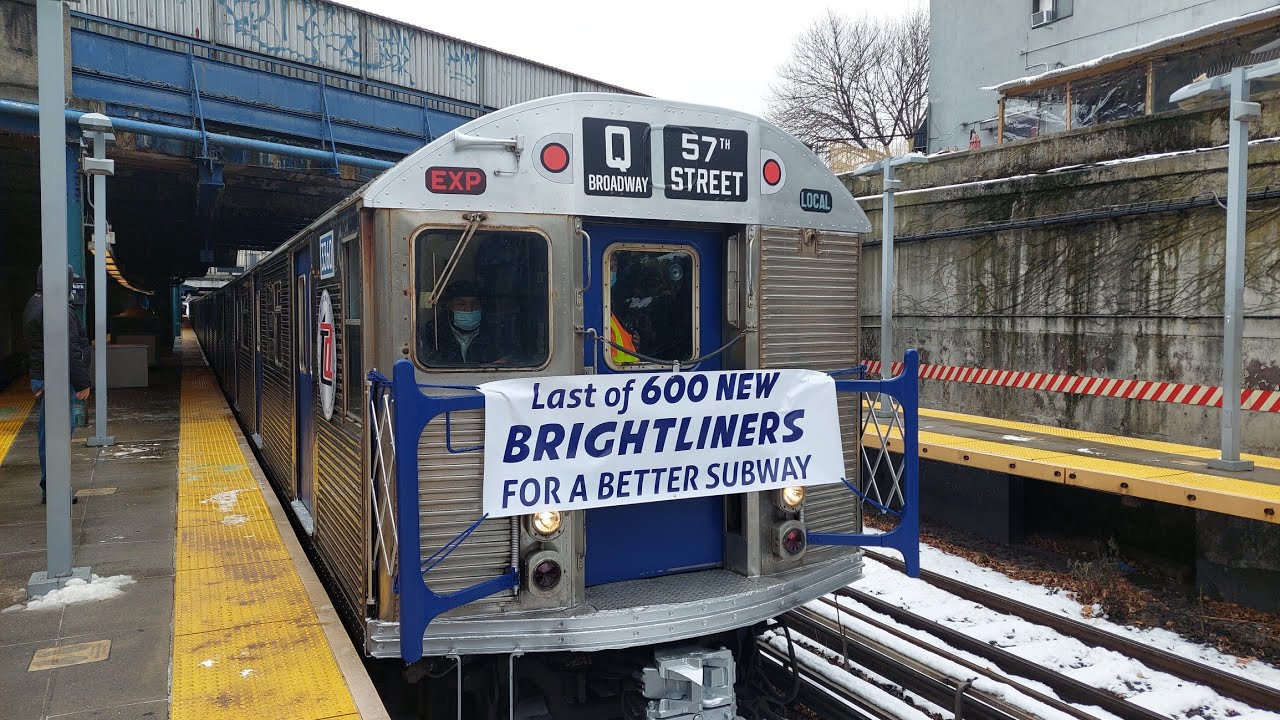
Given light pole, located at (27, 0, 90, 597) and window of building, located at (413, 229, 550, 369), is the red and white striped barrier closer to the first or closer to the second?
window of building, located at (413, 229, 550, 369)

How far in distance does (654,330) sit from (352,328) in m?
1.61

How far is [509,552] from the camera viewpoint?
419 cm

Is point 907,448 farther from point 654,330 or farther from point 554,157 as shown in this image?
point 554,157

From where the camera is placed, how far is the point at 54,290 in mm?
5473

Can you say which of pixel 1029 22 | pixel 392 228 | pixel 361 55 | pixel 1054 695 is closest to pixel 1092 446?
pixel 1054 695

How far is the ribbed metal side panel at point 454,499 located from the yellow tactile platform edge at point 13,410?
8.68m

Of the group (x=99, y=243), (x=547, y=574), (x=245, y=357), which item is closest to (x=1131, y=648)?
(x=547, y=574)

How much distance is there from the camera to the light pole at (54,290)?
538 centimetres

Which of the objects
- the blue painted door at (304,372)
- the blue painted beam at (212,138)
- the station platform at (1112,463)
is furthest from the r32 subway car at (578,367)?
the blue painted beam at (212,138)

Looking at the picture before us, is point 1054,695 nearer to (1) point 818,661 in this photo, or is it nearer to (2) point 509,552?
(1) point 818,661

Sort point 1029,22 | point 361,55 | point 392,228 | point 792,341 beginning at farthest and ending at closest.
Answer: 1. point 1029,22
2. point 361,55
3. point 792,341
4. point 392,228

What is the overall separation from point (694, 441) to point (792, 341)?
2.96 ft

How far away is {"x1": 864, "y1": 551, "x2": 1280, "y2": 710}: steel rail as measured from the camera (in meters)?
5.61

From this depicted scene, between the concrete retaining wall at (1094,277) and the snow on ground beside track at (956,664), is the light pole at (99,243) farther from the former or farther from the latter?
the concrete retaining wall at (1094,277)
